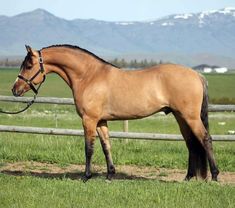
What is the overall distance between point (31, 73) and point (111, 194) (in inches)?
101

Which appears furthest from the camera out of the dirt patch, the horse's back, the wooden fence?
the wooden fence

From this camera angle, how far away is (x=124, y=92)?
8.04m

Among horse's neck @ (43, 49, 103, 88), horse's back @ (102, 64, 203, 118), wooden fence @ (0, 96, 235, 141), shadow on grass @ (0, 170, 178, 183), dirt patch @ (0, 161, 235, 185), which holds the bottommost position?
dirt patch @ (0, 161, 235, 185)

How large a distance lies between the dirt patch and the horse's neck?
1.76m

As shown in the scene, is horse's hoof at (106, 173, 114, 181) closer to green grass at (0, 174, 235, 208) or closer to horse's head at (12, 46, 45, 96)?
green grass at (0, 174, 235, 208)

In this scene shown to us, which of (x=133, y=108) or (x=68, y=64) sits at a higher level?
(x=68, y=64)

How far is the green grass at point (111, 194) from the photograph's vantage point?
6375 mm

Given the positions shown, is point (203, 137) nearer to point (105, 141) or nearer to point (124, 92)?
point (124, 92)

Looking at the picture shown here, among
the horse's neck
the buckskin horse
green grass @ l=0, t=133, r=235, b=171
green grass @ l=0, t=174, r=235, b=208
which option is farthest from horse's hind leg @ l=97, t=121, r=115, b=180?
green grass @ l=0, t=133, r=235, b=171

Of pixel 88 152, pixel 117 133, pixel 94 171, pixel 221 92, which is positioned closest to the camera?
pixel 88 152

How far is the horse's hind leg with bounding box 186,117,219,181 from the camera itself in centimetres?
789

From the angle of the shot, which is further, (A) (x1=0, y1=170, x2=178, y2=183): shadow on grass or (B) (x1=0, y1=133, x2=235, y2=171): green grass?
(B) (x1=0, y1=133, x2=235, y2=171): green grass

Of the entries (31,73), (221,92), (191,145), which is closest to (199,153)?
(191,145)

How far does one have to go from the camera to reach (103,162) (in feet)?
32.8
